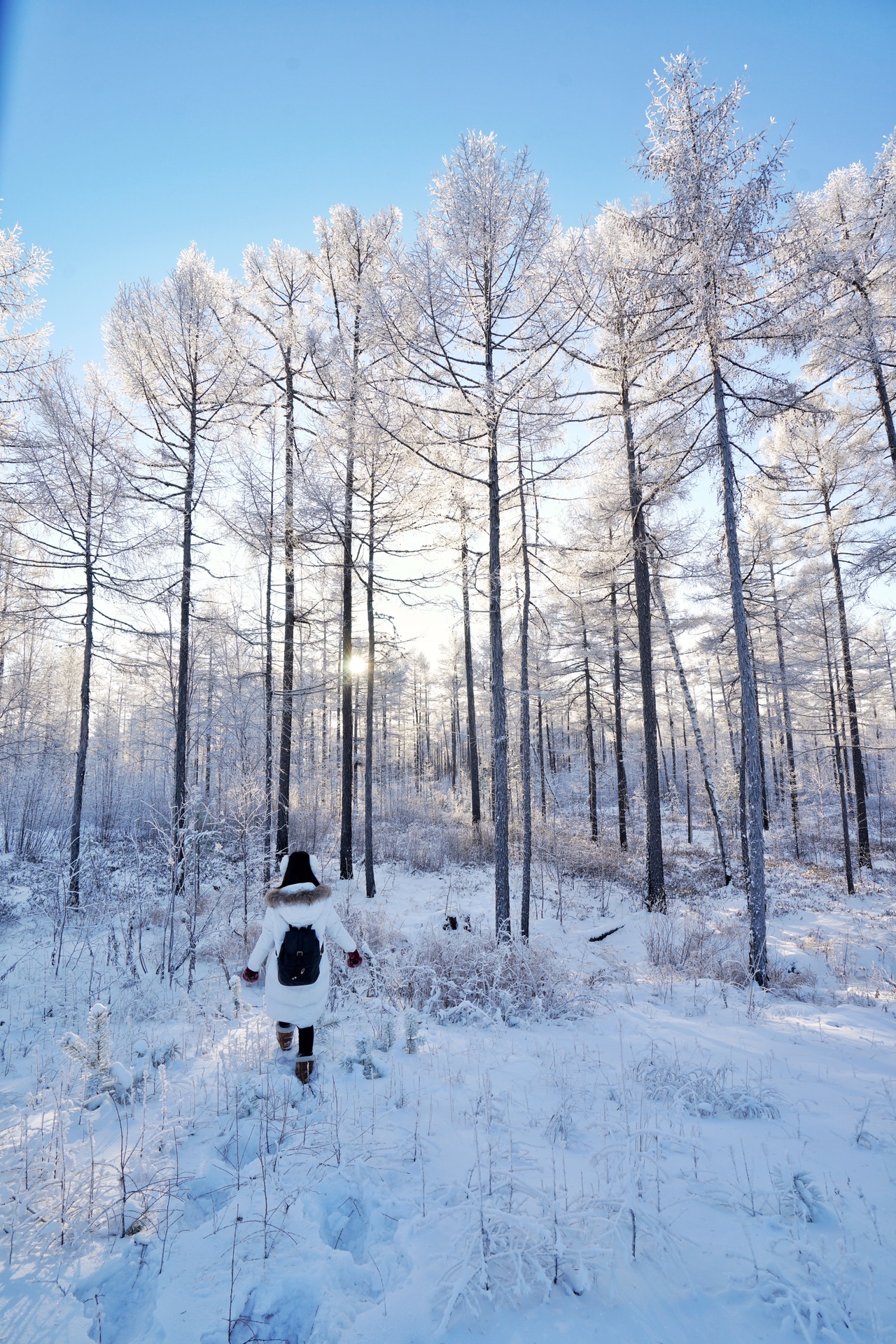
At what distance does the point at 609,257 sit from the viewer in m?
8.27

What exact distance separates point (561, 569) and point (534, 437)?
2.67 m

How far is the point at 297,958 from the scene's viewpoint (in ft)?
12.7

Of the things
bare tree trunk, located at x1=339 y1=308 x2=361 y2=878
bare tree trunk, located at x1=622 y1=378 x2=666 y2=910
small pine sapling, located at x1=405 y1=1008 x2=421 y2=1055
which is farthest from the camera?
bare tree trunk, located at x1=339 y1=308 x2=361 y2=878

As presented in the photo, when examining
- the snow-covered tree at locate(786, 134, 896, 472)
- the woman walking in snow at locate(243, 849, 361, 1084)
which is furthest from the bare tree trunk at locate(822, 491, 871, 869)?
the woman walking in snow at locate(243, 849, 361, 1084)

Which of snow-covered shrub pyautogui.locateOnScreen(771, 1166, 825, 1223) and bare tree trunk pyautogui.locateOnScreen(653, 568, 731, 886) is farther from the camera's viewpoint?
bare tree trunk pyautogui.locateOnScreen(653, 568, 731, 886)

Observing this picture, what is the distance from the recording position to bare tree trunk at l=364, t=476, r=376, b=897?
11.2m

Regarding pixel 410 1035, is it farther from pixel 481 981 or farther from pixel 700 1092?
pixel 700 1092

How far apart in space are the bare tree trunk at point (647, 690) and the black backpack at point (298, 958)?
8462 millimetres

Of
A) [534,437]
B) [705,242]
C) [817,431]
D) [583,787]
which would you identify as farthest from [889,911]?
[583,787]

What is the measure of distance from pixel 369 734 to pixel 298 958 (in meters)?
7.65

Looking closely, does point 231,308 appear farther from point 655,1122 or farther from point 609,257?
point 655,1122

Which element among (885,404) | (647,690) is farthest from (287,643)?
(885,404)

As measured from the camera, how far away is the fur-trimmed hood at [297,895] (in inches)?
153

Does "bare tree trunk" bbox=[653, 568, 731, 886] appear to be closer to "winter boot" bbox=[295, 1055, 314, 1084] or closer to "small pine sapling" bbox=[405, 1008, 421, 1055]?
"small pine sapling" bbox=[405, 1008, 421, 1055]
